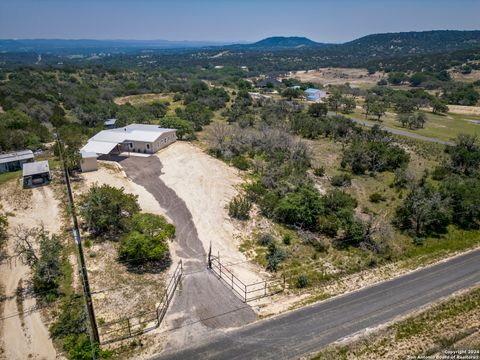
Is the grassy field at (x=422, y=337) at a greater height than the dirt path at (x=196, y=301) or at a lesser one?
greater

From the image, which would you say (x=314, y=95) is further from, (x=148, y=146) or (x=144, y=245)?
(x=144, y=245)

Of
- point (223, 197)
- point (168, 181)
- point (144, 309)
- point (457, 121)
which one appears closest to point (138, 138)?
point (168, 181)

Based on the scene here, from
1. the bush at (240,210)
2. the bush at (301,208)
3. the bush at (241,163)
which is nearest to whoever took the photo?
the bush at (301,208)

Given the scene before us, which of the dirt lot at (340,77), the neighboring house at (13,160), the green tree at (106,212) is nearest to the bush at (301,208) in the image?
the green tree at (106,212)

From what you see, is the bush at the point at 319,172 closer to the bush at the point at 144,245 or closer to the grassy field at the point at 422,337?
the bush at the point at 144,245

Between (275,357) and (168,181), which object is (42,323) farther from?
(168,181)

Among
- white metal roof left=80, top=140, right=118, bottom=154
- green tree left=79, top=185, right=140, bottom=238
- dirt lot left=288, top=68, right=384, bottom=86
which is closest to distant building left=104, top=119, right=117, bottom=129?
white metal roof left=80, top=140, right=118, bottom=154
